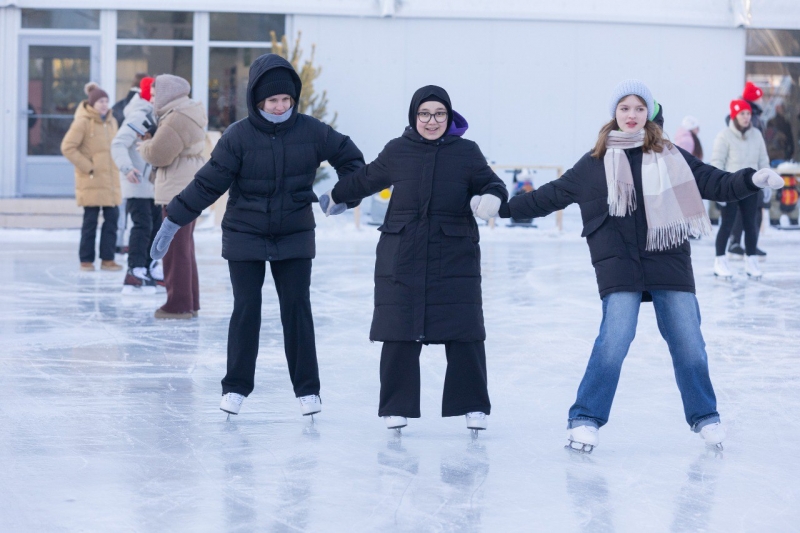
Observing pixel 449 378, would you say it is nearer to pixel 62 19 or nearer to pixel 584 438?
pixel 584 438

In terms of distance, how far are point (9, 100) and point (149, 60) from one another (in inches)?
90.0

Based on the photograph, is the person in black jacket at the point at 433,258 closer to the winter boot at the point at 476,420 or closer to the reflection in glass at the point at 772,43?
the winter boot at the point at 476,420

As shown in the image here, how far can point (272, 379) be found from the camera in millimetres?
5875

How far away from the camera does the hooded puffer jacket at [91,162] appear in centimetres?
1070

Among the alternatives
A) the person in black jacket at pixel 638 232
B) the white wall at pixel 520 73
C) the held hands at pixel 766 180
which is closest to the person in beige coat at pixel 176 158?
the person in black jacket at pixel 638 232

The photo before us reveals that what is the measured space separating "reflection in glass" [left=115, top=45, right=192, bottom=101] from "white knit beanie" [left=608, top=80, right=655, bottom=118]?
15222 millimetres

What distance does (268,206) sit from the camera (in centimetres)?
480

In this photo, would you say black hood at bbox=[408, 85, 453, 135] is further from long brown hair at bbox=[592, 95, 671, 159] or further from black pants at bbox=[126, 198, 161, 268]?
black pants at bbox=[126, 198, 161, 268]

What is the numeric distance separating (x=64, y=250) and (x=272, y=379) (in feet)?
26.5

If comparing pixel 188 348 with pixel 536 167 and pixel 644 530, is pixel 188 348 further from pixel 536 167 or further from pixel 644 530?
pixel 536 167

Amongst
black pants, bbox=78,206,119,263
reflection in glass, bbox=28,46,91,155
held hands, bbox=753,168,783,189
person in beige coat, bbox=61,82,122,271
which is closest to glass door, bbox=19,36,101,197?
reflection in glass, bbox=28,46,91,155

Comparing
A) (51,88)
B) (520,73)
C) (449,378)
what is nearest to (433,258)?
(449,378)

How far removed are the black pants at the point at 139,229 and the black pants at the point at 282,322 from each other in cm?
444

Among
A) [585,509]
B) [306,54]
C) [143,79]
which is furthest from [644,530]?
[306,54]
